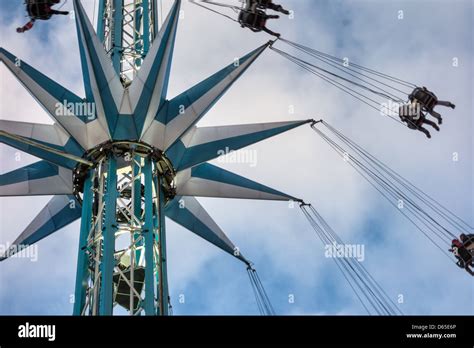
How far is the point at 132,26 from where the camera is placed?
32.5m

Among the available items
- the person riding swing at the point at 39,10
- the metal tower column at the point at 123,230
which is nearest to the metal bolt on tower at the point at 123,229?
the metal tower column at the point at 123,230

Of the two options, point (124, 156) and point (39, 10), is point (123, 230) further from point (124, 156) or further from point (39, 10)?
point (39, 10)

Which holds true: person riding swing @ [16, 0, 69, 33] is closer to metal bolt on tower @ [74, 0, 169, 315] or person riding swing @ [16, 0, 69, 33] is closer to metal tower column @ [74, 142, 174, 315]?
metal bolt on tower @ [74, 0, 169, 315]

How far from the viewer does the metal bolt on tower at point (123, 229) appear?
990 inches

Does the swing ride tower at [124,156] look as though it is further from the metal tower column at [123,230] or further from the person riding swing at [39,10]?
the person riding swing at [39,10]

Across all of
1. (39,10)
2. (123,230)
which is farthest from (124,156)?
(39,10)

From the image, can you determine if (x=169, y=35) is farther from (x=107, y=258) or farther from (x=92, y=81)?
(x=107, y=258)

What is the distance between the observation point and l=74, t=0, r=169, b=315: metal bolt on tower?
25156 mm
